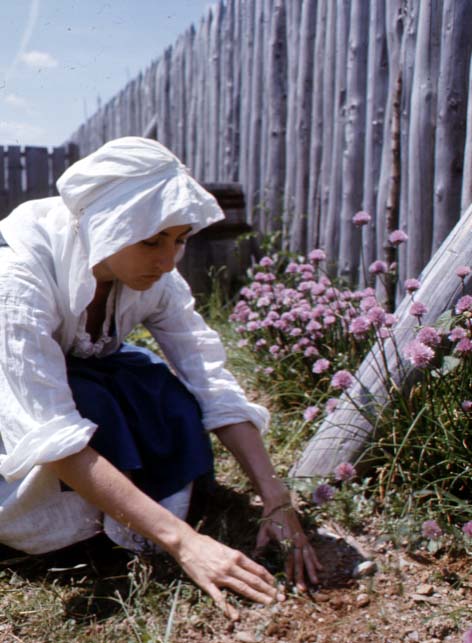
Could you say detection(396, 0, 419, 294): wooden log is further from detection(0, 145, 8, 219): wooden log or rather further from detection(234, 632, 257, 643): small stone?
detection(0, 145, 8, 219): wooden log

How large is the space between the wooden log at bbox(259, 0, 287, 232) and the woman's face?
3.06m

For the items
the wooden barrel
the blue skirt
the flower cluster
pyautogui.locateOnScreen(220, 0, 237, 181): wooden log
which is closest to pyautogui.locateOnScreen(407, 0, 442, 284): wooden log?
the flower cluster

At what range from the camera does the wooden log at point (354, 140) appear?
13.5 feet

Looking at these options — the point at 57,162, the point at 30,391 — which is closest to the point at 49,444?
the point at 30,391

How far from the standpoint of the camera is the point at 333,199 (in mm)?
4449

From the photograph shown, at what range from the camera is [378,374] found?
2.51 metres

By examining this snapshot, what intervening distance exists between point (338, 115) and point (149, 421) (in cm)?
254

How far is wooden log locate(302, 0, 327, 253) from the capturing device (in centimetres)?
456

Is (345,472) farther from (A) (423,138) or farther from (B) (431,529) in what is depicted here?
(A) (423,138)

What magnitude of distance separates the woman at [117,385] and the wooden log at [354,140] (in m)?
1.83

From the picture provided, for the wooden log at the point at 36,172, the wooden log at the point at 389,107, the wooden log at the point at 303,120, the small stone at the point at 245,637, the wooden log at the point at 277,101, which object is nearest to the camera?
the small stone at the point at 245,637

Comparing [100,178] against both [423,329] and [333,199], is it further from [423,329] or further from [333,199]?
[333,199]

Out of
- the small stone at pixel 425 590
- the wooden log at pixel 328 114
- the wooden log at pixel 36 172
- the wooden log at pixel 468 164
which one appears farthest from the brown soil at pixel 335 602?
the wooden log at pixel 36 172

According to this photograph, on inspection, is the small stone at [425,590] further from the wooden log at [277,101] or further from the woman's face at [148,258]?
the wooden log at [277,101]
